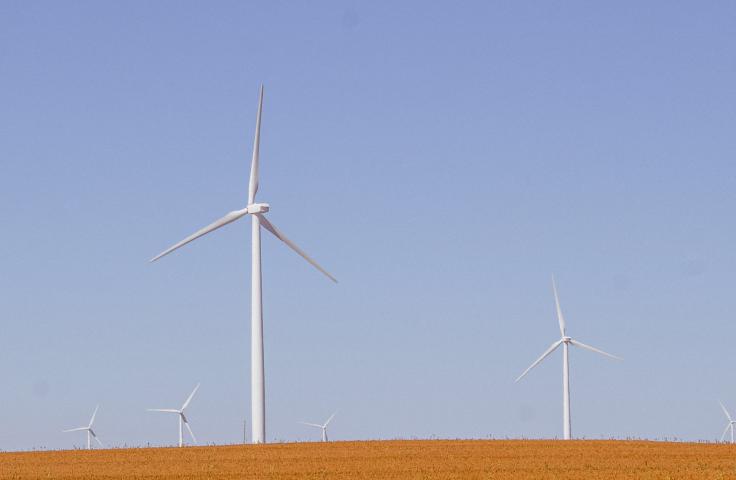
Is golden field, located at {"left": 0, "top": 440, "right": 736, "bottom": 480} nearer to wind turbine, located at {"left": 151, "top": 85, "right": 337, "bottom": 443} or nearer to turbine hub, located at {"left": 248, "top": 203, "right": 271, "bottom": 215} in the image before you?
wind turbine, located at {"left": 151, "top": 85, "right": 337, "bottom": 443}

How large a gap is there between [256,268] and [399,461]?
61.9 feet

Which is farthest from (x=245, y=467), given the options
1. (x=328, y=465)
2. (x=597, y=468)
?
(x=597, y=468)

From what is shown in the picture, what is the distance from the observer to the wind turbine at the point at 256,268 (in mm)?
64938

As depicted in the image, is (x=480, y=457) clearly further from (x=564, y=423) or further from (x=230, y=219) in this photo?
(x=564, y=423)

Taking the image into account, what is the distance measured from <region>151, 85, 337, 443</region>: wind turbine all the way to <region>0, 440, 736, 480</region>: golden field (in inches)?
141

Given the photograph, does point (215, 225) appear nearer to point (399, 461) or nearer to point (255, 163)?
point (255, 163)

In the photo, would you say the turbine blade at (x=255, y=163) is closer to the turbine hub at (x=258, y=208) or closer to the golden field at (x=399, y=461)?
the turbine hub at (x=258, y=208)

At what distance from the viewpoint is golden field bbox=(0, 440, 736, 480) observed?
4725cm

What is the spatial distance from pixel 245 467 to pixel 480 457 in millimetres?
9892

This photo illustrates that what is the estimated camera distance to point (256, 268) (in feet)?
224

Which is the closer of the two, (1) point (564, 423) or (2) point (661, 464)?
(2) point (661, 464)

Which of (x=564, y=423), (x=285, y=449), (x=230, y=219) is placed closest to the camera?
(x=285, y=449)

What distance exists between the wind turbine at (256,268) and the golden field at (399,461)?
11.8 feet

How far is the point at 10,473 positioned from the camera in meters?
48.4
